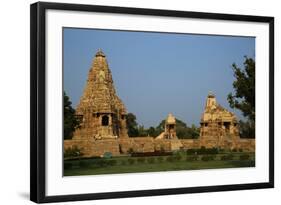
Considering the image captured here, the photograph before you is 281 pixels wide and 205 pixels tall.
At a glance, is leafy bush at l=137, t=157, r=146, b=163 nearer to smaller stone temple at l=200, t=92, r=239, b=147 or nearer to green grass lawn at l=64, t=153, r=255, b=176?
green grass lawn at l=64, t=153, r=255, b=176

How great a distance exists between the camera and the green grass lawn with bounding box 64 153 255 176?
23.6 ft

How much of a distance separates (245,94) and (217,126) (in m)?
0.49

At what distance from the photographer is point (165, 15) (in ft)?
24.6

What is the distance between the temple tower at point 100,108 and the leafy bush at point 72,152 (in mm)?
118

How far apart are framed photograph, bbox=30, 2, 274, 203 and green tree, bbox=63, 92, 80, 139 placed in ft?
0.03

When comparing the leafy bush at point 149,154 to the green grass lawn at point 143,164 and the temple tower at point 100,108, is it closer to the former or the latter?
the green grass lawn at point 143,164

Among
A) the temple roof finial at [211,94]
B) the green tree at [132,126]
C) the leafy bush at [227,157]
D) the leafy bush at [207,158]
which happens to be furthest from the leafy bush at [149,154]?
the temple roof finial at [211,94]

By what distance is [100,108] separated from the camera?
737 cm

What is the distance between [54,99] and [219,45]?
6.58 ft

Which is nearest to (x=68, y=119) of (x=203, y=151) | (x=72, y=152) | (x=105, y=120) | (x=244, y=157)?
(x=72, y=152)

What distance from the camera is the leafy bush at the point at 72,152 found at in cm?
710

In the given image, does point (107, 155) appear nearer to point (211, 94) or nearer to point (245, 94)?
point (211, 94)

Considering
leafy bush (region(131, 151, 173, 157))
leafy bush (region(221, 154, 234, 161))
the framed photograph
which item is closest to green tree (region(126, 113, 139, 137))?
the framed photograph

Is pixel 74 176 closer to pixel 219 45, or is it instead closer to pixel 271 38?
pixel 219 45
